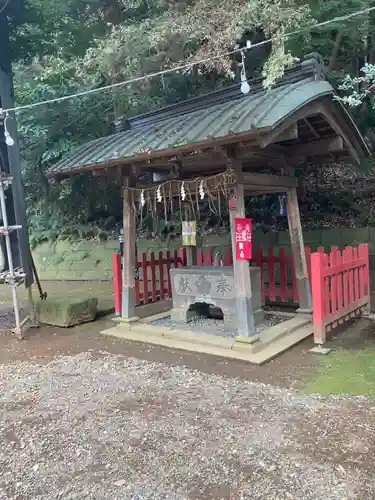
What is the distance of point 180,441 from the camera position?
277cm

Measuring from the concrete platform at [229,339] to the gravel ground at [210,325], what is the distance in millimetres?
177

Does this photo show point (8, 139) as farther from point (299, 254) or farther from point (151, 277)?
point (299, 254)

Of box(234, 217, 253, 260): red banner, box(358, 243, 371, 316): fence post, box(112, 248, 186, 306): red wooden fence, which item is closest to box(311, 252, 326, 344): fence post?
box(234, 217, 253, 260): red banner

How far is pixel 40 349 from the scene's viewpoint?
5277 mm

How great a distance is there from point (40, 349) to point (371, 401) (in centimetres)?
398

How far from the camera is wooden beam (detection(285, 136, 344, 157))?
17.7ft

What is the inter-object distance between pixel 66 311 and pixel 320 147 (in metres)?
4.46

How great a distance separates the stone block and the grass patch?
382 cm

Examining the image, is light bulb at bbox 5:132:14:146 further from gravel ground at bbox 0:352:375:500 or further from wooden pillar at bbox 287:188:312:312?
wooden pillar at bbox 287:188:312:312

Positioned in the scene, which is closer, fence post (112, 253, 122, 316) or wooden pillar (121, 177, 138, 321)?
wooden pillar (121, 177, 138, 321)

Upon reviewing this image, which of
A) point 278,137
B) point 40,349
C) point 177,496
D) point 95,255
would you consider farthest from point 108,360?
point 95,255

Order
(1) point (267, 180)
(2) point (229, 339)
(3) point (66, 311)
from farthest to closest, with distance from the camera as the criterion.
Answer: (3) point (66, 311), (1) point (267, 180), (2) point (229, 339)

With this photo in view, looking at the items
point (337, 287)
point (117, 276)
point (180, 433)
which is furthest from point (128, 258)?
point (180, 433)

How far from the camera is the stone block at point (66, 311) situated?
6.30 meters
